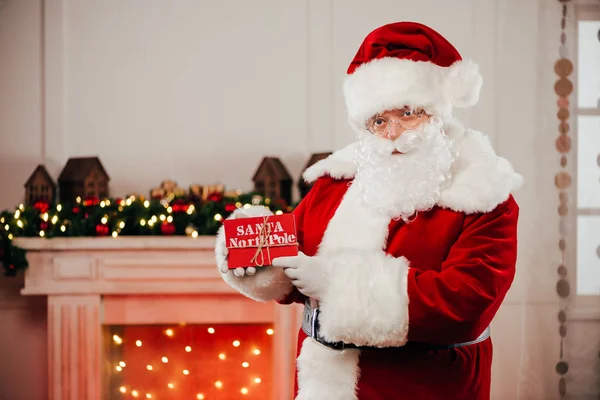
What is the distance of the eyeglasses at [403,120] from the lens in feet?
4.79

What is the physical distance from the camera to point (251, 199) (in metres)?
2.92

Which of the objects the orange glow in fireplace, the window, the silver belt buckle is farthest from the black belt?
the window

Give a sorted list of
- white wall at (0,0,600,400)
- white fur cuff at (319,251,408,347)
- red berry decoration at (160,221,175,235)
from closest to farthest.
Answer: white fur cuff at (319,251,408,347)
red berry decoration at (160,221,175,235)
white wall at (0,0,600,400)

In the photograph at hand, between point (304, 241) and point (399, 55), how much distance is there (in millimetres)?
568

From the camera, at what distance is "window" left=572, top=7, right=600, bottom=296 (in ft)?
11.0

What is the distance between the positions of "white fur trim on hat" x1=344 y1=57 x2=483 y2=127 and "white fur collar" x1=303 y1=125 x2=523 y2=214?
87 millimetres

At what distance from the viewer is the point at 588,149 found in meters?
3.38

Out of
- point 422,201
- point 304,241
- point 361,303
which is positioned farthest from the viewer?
point 304,241

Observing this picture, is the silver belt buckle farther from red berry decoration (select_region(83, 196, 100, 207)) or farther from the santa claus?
red berry decoration (select_region(83, 196, 100, 207))

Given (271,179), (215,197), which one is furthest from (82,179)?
(271,179)

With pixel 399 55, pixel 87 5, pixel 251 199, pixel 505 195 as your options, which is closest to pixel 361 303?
pixel 505 195

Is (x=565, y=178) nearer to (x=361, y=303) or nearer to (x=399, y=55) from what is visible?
(x=399, y=55)

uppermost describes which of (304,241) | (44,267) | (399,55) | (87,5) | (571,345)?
(87,5)

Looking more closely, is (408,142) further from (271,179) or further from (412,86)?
(271,179)
